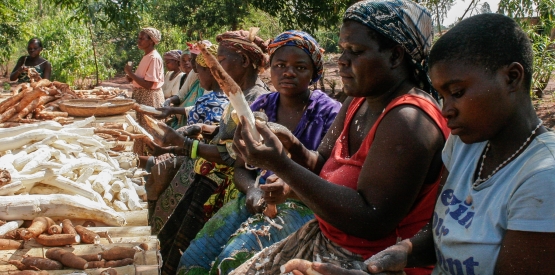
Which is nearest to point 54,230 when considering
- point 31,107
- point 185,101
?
point 31,107

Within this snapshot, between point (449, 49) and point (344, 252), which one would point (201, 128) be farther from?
point (449, 49)

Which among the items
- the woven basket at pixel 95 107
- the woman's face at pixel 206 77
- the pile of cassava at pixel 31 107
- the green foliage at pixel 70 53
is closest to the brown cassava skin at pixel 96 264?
the woman's face at pixel 206 77

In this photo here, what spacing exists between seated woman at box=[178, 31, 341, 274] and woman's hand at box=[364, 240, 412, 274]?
1052 millimetres

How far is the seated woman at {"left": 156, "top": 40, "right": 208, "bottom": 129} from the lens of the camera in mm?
5142

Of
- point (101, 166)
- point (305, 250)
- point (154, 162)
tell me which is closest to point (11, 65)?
point (154, 162)

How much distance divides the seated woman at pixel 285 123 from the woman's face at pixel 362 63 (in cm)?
93

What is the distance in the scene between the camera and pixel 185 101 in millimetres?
5973

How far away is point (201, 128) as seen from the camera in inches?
146

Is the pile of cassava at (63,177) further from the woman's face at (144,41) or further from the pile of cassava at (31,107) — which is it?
the woman's face at (144,41)

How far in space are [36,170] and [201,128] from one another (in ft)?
3.78

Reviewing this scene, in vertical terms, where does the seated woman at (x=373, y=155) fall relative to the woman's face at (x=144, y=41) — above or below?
above

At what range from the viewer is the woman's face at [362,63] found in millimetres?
1927

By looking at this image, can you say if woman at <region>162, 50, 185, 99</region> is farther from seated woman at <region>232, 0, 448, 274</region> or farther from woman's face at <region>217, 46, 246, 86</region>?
seated woman at <region>232, 0, 448, 274</region>

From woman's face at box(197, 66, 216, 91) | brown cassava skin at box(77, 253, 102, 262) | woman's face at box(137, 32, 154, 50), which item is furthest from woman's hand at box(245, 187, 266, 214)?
woman's face at box(137, 32, 154, 50)
